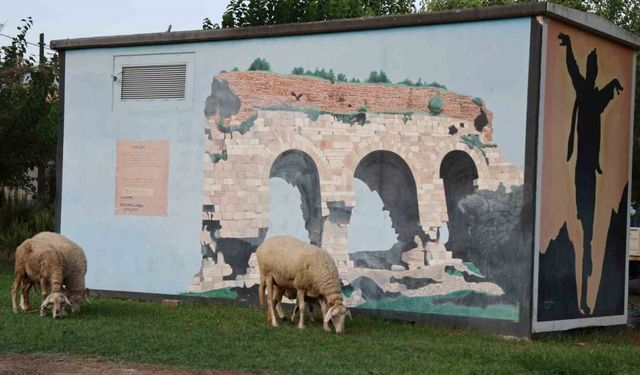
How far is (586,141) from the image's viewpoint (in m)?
15.7

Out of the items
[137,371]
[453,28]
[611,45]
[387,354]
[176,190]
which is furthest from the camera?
[176,190]

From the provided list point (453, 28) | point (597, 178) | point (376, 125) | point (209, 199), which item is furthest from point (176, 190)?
point (597, 178)

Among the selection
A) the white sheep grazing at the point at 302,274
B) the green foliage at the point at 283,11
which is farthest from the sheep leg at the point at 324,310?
the green foliage at the point at 283,11

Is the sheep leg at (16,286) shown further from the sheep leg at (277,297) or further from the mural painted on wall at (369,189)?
the sheep leg at (277,297)

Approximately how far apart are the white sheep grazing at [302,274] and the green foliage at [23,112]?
12.7 meters

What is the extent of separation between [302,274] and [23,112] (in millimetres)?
13748

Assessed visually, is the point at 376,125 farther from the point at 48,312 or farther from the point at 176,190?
the point at 48,312

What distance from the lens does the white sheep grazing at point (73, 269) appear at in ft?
50.3

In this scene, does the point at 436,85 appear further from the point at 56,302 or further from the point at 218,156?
the point at 56,302

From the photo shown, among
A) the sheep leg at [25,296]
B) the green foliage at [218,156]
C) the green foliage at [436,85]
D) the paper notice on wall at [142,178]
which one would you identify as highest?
the green foliage at [436,85]

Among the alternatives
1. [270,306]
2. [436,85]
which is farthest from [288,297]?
[436,85]

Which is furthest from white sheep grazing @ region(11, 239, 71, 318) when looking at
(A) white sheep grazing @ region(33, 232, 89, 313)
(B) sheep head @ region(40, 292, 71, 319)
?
(A) white sheep grazing @ region(33, 232, 89, 313)

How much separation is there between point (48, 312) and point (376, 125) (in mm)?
5428

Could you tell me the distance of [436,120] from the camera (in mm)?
15383
